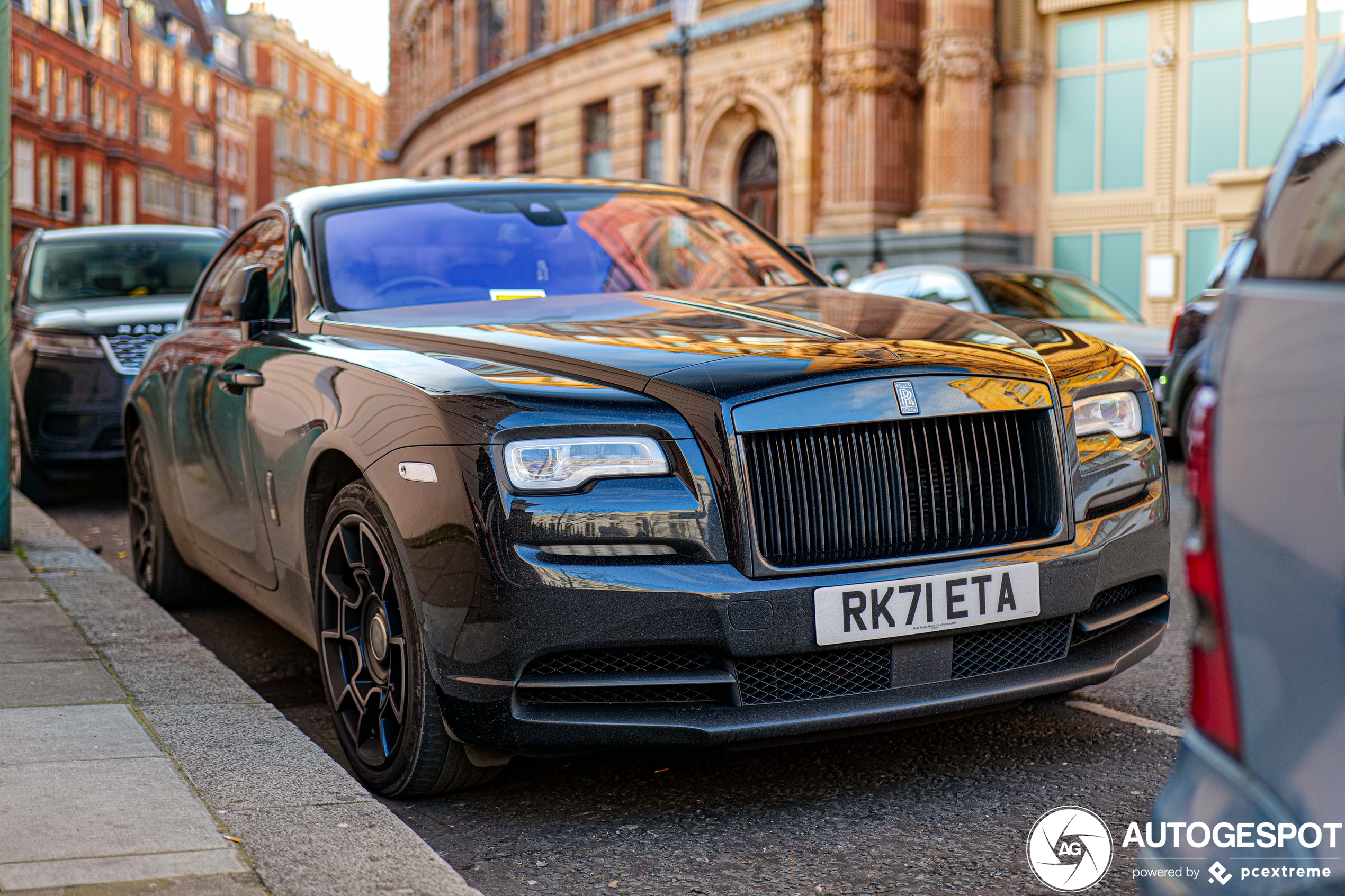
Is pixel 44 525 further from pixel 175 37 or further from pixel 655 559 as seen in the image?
pixel 175 37

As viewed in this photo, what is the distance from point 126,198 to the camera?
230 feet

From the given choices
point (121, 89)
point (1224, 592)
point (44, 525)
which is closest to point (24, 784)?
point (1224, 592)

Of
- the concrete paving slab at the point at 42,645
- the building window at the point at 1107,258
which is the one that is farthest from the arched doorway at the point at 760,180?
the concrete paving slab at the point at 42,645

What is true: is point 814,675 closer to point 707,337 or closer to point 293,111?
point 707,337

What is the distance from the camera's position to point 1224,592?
1.60 metres

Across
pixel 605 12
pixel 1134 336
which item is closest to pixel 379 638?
pixel 1134 336

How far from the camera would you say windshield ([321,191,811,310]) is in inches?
171

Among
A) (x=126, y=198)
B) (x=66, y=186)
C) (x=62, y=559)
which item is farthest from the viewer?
(x=126, y=198)

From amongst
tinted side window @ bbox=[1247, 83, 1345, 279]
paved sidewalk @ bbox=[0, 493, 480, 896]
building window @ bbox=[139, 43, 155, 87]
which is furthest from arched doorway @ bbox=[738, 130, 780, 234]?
building window @ bbox=[139, 43, 155, 87]

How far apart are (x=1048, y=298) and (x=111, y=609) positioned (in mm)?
9077

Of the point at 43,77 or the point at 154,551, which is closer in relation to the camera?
the point at 154,551

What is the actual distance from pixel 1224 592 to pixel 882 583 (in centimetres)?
145

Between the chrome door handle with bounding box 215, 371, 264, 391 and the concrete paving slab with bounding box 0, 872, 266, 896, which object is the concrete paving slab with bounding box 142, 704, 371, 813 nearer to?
the concrete paving slab with bounding box 0, 872, 266, 896

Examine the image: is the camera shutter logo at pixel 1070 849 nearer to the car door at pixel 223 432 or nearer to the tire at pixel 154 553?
the car door at pixel 223 432
